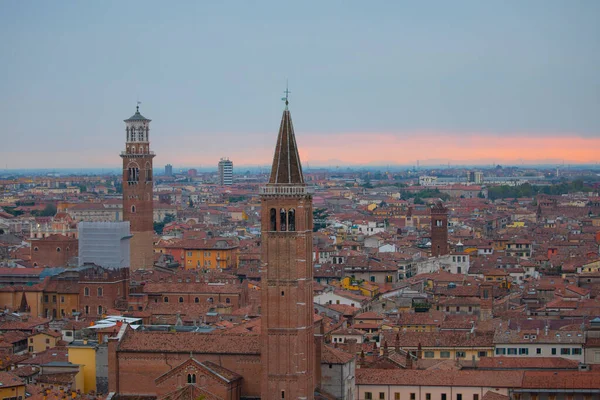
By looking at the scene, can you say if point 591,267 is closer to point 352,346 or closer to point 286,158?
point 352,346

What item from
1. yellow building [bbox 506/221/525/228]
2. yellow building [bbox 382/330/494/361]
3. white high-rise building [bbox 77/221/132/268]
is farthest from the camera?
yellow building [bbox 506/221/525/228]

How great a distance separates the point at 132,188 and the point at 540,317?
2500cm

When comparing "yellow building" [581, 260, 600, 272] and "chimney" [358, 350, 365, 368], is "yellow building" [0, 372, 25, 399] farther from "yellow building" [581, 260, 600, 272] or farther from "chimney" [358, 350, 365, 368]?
"yellow building" [581, 260, 600, 272]

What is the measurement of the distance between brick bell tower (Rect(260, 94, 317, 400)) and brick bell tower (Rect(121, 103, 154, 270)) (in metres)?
31.5

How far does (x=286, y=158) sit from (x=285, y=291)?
3134mm

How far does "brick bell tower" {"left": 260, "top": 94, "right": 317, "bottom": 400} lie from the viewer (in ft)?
105

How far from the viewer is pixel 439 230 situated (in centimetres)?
7106

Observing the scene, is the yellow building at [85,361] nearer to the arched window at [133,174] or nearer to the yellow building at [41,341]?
the yellow building at [41,341]

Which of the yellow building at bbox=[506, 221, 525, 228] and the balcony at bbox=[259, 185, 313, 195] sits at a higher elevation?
the balcony at bbox=[259, 185, 313, 195]

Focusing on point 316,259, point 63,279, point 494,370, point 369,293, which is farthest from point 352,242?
point 494,370

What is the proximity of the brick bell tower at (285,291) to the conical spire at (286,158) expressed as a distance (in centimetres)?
2

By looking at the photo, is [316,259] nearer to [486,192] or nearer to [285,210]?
[285,210]

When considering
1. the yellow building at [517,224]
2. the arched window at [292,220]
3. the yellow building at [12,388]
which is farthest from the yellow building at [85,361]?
the yellow building at [517,224]

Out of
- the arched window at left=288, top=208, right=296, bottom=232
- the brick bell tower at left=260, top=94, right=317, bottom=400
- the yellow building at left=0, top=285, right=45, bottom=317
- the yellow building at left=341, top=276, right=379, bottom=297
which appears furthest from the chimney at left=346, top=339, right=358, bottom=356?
the yellow building at left=0, top=285, right=45, bottom=317
